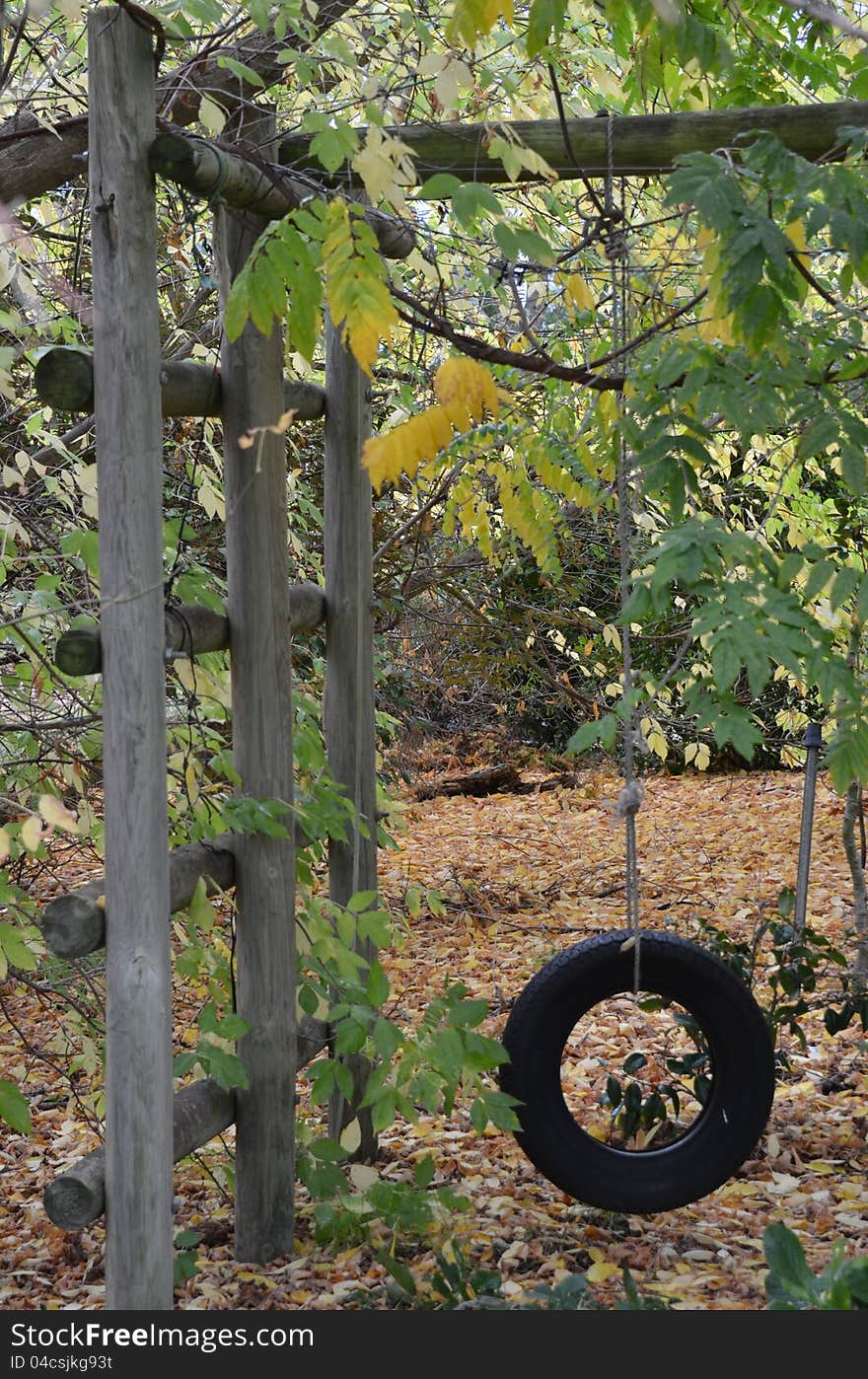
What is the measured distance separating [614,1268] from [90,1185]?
1.33 m

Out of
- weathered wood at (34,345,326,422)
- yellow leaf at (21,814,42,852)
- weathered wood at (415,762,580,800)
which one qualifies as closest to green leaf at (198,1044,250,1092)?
yellow leaf at (21,814,42,852)

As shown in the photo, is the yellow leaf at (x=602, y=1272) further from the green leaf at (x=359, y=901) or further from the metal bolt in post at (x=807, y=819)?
the metal bolt in post at (x=807, y=819)

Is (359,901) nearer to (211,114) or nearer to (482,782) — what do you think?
(211,114)

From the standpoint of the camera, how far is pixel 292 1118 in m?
3.00

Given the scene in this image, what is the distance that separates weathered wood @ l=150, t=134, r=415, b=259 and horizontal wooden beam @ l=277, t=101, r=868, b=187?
85 millimetres

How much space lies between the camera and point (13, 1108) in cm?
244

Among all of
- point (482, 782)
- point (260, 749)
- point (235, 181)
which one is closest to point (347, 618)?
point (260, 749)

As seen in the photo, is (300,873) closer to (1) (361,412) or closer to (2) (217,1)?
(1) (361,412)

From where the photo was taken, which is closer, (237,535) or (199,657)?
(237,535)

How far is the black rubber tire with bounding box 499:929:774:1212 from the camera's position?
312cm

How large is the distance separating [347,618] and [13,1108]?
4.87 feet

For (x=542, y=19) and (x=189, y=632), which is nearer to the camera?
(x=542, y=19)

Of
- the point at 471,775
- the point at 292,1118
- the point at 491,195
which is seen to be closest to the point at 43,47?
the point at 491,195

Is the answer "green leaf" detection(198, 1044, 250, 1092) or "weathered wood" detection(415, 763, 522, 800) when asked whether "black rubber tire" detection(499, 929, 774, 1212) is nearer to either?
"green leaf" detection(198, 1044, 250, 1092)
